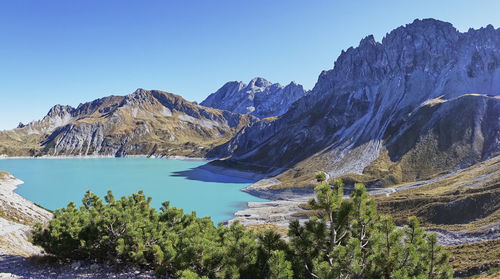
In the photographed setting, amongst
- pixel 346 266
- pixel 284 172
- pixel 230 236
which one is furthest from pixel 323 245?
pixel 284 172

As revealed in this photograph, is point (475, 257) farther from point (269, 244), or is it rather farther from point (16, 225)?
point (16, 225)

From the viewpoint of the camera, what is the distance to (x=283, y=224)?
200ft

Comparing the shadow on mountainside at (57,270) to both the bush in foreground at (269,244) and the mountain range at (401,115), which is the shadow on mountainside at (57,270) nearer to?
the bush in foreground at (269,244)

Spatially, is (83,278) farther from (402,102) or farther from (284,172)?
(402,102)

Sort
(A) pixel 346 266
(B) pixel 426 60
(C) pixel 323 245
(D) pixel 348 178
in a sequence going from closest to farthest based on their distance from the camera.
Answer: (A) pixel 346 266
(C) pixel 323 245
(D) pixel 348 178
(B) pixel 426 60

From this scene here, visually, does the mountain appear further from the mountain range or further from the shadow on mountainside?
the shadow on mountainside

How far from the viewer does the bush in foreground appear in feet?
37.8

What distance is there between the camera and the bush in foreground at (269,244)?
1152cm

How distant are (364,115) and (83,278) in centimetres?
15399

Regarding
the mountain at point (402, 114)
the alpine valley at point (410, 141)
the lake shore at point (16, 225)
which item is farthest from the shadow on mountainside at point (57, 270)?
the mountain at point (402, 114)

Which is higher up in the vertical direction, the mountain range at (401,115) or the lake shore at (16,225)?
the mountain range at (401,115)

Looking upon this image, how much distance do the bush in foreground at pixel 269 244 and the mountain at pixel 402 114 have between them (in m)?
87.2

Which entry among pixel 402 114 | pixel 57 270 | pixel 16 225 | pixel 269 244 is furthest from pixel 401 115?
pixel 57 270

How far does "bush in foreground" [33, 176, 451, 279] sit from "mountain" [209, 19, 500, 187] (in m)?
87.2
